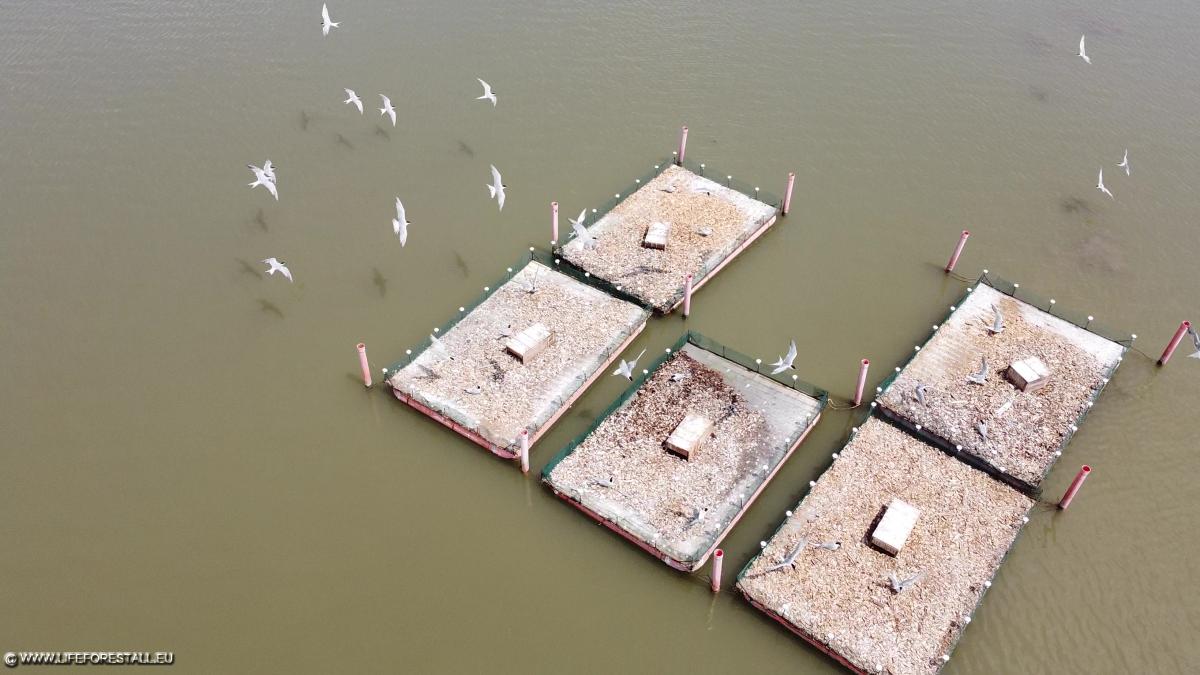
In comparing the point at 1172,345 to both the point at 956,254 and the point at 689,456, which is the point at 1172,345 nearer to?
the point at 956,254

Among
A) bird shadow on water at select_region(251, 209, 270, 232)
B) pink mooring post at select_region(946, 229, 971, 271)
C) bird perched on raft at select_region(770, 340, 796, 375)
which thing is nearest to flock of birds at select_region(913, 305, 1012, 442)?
pink mooring post at select_region(946, 229, 971, 271)

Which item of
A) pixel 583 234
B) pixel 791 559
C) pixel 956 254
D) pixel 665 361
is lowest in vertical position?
pixel 791 559

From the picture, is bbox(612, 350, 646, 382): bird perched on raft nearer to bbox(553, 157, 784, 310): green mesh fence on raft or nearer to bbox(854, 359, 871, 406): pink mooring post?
bbox(553, 157, 784, 310): green mesh fence on raft

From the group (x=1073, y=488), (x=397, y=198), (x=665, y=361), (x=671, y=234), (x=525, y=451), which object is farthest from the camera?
(x=397, y=198)

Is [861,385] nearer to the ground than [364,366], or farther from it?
farther from it

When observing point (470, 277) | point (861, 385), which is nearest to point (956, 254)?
point (861, 385)

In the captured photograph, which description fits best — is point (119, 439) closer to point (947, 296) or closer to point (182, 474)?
point (182, 474)

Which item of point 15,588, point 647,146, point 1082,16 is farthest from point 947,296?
point 15,588
